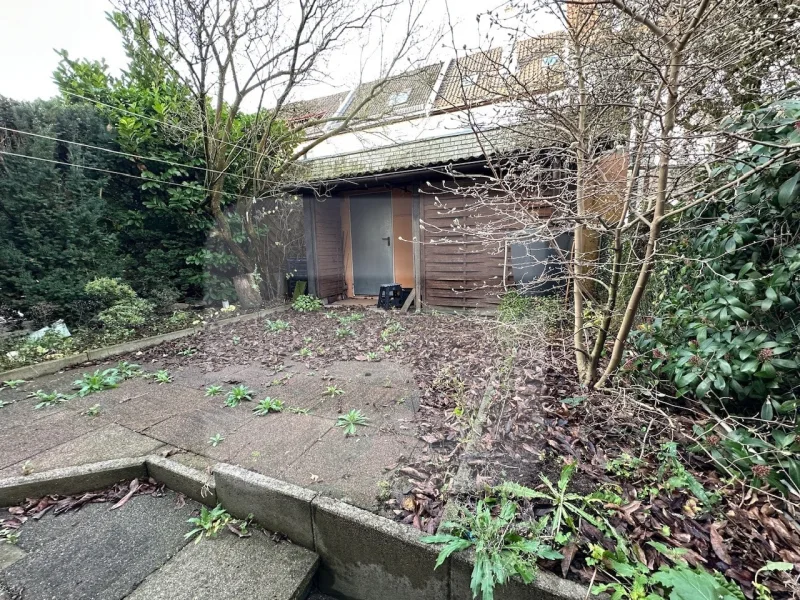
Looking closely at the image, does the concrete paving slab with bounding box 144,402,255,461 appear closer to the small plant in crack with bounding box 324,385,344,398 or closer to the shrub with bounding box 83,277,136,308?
the small plant in crack with bounding box 324,385,344,398

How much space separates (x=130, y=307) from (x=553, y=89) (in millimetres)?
5614

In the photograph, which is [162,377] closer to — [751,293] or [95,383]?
[95,383]

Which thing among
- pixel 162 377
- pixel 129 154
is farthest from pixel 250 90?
pixel 162 377

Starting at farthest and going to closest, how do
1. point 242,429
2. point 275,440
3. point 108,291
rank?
point 108,291 < point 242,429 < point 275,440

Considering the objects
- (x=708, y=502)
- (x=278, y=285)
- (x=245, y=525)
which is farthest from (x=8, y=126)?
(x=708, y=502)

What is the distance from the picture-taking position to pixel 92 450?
2.11m

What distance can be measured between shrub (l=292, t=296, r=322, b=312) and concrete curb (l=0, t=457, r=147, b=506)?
179 inches

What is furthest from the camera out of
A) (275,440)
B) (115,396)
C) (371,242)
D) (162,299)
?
(371,242)

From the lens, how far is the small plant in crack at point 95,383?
9.86 feet

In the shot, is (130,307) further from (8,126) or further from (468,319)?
(468,319)

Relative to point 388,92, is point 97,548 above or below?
below

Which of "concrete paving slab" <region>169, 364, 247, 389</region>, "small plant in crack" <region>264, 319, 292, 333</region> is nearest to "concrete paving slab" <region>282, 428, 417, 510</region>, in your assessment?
"concrete paving slab" <region>169, 364, 247, 389</region>

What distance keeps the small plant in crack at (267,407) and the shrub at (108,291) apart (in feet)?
11.7

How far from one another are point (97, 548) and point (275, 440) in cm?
88
